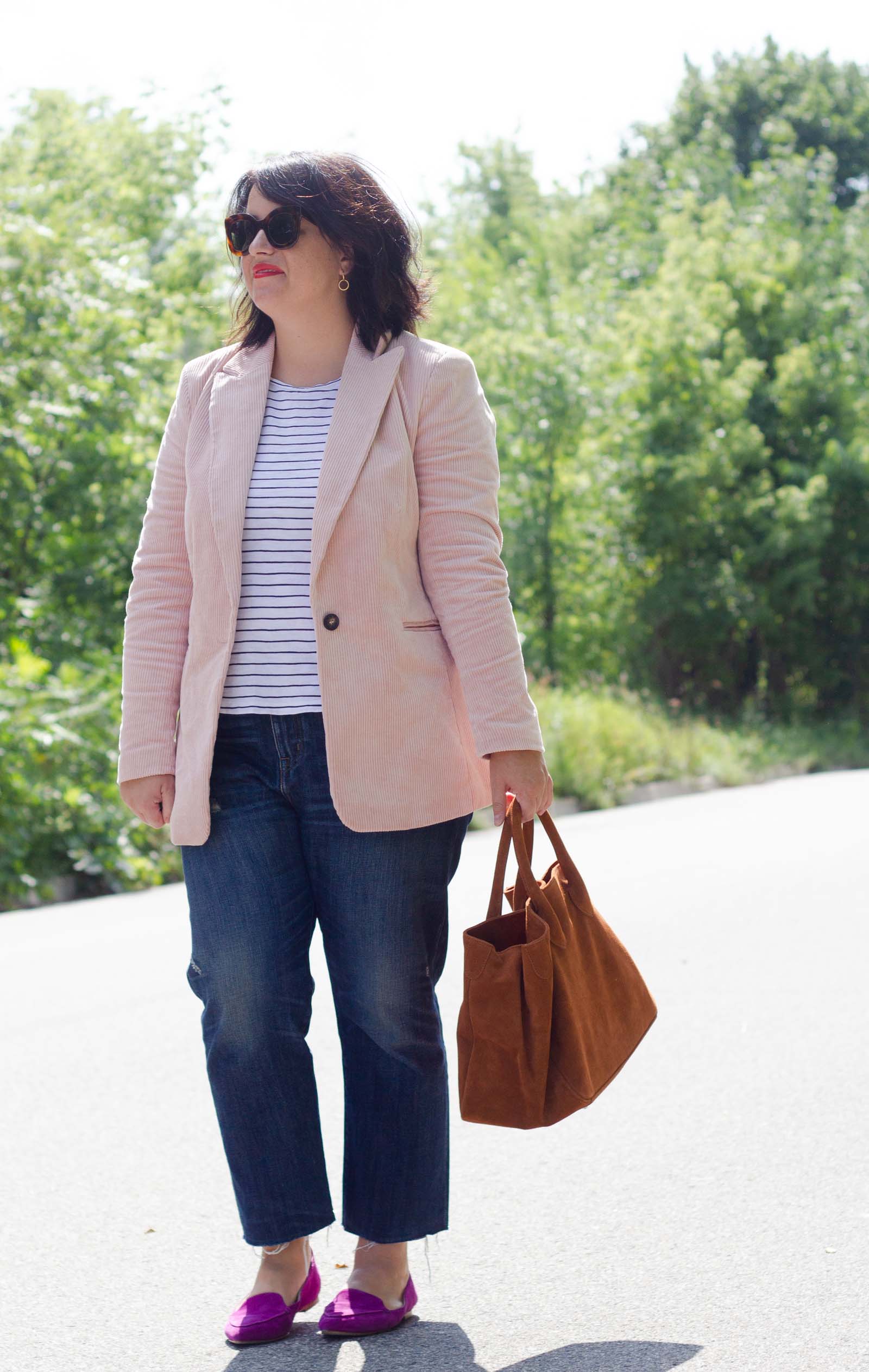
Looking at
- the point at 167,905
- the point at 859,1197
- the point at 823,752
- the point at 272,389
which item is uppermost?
the point at 272,389

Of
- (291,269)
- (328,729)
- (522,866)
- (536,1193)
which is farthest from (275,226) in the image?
(536,1193)

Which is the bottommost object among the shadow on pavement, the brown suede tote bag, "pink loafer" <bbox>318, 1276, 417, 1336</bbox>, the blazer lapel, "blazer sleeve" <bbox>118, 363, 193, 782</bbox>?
the shadow on pavement

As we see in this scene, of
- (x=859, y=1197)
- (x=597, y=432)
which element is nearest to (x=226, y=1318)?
(x=859, y=1197)

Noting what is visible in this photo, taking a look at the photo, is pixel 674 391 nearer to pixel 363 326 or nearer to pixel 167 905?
pixel 167 905

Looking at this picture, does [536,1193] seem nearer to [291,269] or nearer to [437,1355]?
[437,1355]

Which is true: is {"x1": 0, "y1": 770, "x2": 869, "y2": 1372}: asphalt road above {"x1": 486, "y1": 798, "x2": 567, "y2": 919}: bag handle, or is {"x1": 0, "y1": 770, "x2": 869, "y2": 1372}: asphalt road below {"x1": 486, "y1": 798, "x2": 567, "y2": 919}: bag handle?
below

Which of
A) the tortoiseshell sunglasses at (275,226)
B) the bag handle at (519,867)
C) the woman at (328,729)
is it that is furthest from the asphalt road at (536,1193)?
the tortoiseshell sunglasses at (275,226)

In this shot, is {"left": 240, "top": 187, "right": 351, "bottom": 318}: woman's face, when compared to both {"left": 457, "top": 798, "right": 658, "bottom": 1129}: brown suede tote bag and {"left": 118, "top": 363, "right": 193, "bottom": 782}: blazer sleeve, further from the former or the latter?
{"left": 457, "top": 798, "right": 658, "bottom": 1129}: brown suede tote bag

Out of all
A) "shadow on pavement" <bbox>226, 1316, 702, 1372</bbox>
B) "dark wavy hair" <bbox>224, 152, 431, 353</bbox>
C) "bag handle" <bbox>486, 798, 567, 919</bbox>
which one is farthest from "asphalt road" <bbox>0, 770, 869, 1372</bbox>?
"dark wavy hair" <bbox>224, 152, 431, 353</bbox>

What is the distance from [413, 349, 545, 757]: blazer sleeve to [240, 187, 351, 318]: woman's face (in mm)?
279

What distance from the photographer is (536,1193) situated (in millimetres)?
3865

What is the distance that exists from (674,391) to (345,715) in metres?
20.7

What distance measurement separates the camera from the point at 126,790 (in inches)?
122

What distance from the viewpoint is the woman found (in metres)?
2.92
